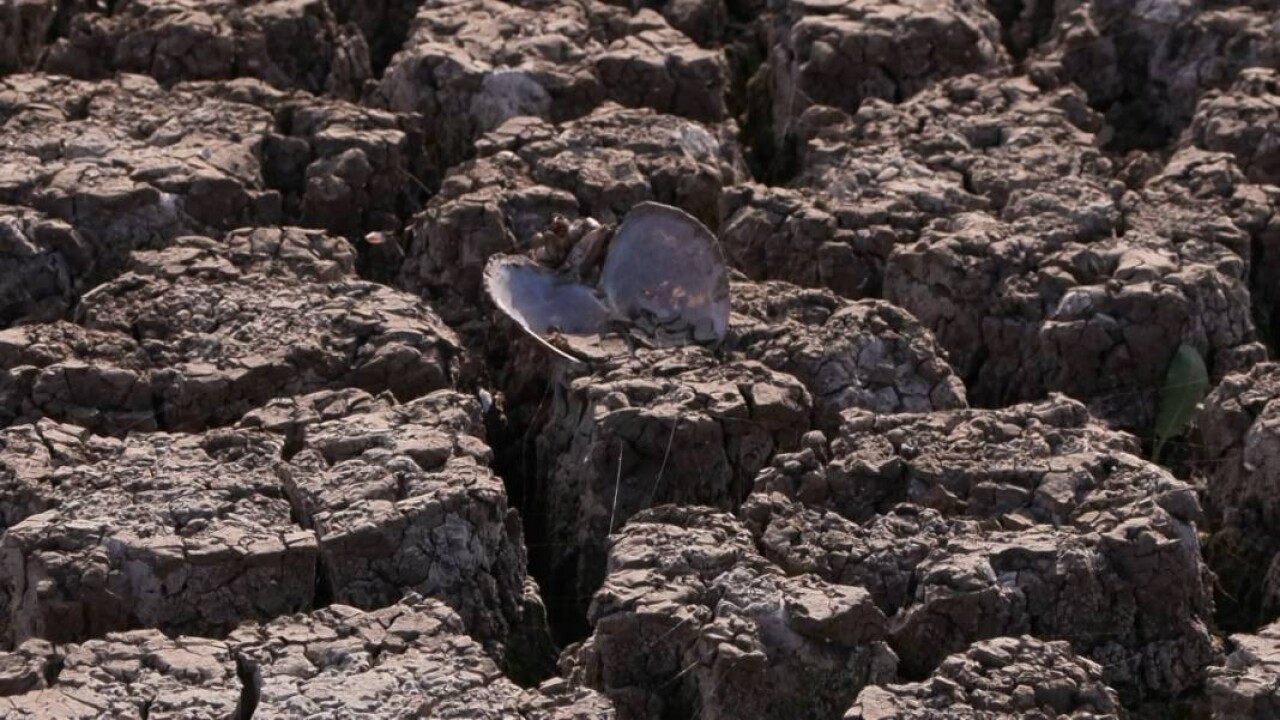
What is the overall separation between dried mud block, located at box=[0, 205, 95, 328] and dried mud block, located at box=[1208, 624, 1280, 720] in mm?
3066

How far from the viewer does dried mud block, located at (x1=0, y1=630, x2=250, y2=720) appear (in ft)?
17.6

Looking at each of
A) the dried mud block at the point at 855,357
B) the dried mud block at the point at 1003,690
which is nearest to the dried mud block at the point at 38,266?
the dried mud block at the point at 855,357

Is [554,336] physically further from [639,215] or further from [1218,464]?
[1218,464]

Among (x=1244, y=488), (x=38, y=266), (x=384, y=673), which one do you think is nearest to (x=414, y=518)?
(x=384, y=673)

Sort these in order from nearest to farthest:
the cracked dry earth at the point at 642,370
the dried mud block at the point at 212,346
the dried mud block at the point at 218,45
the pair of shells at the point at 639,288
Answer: the cracked dry earth at the point at 642,370 → the dried mud block at the point at 212,346 → the pair of shells at the point at 639,288 → the dried mud block at the point at 218,45

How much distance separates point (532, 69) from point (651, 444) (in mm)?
1916

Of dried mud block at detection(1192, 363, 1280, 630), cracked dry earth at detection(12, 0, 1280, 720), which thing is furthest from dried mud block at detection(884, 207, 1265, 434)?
dried mud block at detection(1192, 363, 1280, 630)

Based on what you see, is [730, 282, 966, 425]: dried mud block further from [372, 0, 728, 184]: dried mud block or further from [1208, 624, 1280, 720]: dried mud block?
[372, 0, 728, 184]: dried mud block

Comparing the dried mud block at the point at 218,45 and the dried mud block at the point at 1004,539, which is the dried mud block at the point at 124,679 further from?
the dried mud block at the point at 218,45

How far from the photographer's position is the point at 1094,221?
7.29m

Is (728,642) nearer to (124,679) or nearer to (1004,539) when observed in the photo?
(1004,539)

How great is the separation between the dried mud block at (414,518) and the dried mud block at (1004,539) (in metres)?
0.56

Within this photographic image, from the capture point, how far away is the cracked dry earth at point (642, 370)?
222 inches

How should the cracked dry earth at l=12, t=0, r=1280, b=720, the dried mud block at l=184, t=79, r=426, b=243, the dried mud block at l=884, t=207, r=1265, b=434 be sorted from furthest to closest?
the dried mud block at l=184, t=79, r=426, b=243, the dried mud block at l=884, t=207, r=1265, b=434, the cracked dry earth at l=12, t=0, r=1280, b=720
